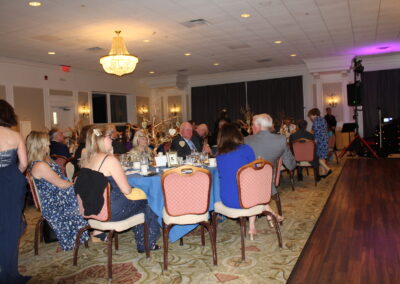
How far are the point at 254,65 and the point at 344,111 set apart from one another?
3.95 metres

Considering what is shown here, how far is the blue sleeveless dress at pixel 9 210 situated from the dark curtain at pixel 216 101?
13330 millimetres

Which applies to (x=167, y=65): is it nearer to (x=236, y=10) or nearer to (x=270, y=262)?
(x=236, y=10)

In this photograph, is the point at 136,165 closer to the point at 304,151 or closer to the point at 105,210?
the point at 105,210

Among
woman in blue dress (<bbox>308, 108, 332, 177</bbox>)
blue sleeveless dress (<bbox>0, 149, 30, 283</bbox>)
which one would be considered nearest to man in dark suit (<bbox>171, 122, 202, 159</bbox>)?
blue sleeveless dress (<bbox>0, 149, 30, 283</bbox>)

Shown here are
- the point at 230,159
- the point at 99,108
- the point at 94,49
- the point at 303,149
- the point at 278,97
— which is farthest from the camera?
the point at 278,97

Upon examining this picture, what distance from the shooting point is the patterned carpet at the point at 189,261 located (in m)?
3.29

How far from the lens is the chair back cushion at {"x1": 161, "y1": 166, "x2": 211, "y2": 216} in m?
3.34

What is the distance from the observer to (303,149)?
23.2 ft

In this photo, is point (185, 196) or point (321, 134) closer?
point (185, 196)

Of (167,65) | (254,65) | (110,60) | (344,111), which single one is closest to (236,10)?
(110,60)

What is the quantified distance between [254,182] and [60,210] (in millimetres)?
2076

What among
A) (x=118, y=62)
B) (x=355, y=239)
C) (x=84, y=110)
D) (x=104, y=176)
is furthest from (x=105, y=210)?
(x=84, y=110)

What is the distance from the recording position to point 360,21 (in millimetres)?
8266

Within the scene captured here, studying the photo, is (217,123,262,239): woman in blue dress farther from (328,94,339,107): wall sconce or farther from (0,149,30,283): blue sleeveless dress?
(328,94,339,107): wall sconce
